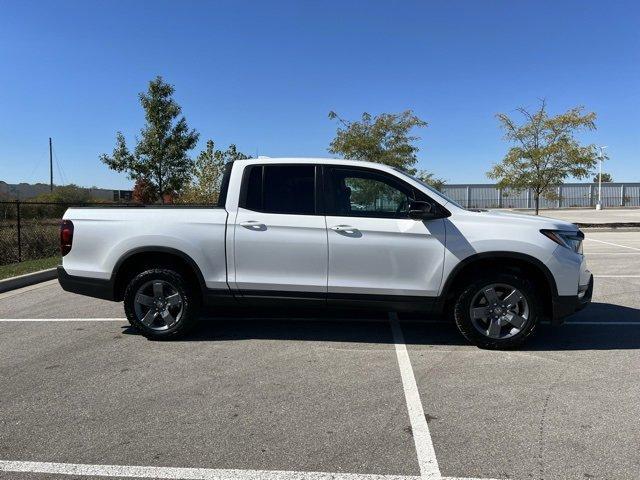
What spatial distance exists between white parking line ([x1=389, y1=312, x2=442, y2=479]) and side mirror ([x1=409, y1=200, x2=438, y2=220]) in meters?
1.37

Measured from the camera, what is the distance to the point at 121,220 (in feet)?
17.5

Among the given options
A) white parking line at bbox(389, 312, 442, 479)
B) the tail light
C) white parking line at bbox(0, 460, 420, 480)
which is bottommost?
white parking line at bbox(0, 460, 420, 480)

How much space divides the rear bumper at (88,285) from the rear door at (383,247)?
2.40 meters

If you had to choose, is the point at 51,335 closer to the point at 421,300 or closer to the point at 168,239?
the point at 168,239

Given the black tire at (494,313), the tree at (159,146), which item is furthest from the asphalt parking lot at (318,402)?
the tree at (159,146)

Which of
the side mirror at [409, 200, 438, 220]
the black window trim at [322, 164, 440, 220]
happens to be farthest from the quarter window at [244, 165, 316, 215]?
the side mirror at [409, 200, 438, 220]

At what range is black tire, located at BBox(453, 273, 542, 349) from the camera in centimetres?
491

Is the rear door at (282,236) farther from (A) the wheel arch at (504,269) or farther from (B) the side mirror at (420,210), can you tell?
(A) the wheel arch at (504,269)

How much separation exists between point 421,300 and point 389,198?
108 centimetres

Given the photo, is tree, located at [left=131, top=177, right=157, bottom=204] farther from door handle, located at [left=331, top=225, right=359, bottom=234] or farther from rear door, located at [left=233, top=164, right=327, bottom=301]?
door handle, located at [left=331, top=225, right=359, bottom=234]

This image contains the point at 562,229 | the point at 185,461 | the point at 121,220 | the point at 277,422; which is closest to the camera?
the point at 185,461

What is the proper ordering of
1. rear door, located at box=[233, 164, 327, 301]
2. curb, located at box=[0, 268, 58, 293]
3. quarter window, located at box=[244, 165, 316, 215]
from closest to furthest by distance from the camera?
rear door, located at box=[233, 164, 327, 301] < quarter window, located at box=[244, 165, 316, 215] < curb, located at box=[0, 268, 58, 293]

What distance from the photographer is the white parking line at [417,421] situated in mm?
2945

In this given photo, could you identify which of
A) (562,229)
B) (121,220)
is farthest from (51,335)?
(562,229)
